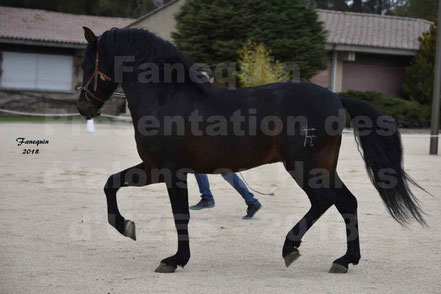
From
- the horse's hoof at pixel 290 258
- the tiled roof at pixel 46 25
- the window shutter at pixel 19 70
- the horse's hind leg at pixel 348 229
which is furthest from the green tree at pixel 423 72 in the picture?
the horse's hoof at pixel 290 258

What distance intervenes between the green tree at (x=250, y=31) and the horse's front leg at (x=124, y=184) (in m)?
18.9

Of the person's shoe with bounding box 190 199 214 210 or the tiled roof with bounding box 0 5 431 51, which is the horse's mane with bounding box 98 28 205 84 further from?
→ the tiled roof with bounding box 0 5 431 51

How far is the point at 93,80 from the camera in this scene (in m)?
5.14

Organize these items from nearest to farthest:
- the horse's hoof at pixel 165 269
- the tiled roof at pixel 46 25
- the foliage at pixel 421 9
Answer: the horse's hoof at pixel 165 269 < the tiled roof at pixel 46 25 < the foliage at pixel 421 9

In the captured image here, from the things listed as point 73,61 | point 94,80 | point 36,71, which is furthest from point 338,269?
point 73,61

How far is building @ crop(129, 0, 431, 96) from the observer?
2745 cm

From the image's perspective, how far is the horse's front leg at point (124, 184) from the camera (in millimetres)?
5070

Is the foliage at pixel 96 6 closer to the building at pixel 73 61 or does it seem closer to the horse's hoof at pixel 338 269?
the building at pixel 73 61

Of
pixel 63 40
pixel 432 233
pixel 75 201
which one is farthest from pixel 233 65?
pixel 432 233

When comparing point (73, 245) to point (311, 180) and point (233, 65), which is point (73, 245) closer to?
point (311, 180)

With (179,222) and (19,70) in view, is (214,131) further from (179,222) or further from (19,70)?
(19,70)

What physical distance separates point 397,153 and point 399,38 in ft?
84.3

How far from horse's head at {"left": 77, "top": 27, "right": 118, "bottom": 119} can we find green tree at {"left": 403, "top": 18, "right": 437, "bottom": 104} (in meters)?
22.8

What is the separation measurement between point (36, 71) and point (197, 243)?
77.5ft
